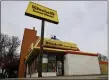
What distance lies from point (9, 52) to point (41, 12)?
28258mm

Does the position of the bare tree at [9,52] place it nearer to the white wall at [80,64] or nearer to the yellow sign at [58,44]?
the yellow sign at [58,44]

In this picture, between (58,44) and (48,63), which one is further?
(58,44)

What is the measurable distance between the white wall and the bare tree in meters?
24.9

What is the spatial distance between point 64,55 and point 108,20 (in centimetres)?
1991

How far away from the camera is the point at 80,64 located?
24.0m

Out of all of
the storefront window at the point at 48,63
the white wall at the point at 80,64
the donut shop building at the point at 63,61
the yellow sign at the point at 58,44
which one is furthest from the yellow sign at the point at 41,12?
the white wall at the point at 80,64

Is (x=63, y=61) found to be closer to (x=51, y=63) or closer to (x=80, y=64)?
(x=51, y=63)

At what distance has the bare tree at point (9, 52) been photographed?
45341mm

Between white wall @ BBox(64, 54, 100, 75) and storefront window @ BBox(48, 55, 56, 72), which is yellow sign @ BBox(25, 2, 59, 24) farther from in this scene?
white wall @ BBox(64, 54, 100, 75)

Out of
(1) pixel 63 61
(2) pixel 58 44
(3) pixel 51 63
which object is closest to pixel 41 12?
(2) pixel 58 44

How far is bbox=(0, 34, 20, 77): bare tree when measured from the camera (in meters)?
45.3

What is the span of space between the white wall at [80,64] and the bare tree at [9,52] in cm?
2486

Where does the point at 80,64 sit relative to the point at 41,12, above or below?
below

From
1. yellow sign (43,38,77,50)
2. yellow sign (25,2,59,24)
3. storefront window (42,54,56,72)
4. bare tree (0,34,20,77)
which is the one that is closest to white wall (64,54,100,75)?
storefront window (42,54,56,72)
